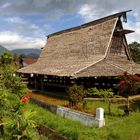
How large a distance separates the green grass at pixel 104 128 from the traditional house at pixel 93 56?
560cm

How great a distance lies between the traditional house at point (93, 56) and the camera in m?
21.0

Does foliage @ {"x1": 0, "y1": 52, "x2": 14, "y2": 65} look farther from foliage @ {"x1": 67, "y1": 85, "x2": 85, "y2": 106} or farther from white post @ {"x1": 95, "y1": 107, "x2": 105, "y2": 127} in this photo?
white post @ {"x1": 95, "y1": 107, "x2": 105, "y2": 127}

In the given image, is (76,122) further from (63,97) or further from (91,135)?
(63,97)

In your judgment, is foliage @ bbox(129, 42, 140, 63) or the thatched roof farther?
foliage @ bbox(129, 42, 140, 63)

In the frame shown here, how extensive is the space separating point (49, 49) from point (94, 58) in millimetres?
11399

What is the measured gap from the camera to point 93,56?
78.0 ft

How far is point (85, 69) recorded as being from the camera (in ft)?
66.8

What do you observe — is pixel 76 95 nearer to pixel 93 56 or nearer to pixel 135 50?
pixel 93 56

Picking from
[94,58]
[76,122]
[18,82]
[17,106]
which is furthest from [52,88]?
[17,106]

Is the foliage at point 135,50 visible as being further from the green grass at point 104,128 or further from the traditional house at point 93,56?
the green grass at point 104,128

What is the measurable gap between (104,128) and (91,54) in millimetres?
12245

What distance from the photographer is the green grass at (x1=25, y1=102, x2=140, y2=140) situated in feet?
38.8

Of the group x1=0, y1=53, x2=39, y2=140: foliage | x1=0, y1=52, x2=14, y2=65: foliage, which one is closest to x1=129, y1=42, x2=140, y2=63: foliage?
x1=0, y1=52, x2=14, y2=65: foliage

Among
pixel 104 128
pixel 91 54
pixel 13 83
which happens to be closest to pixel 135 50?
pixel 91 54
